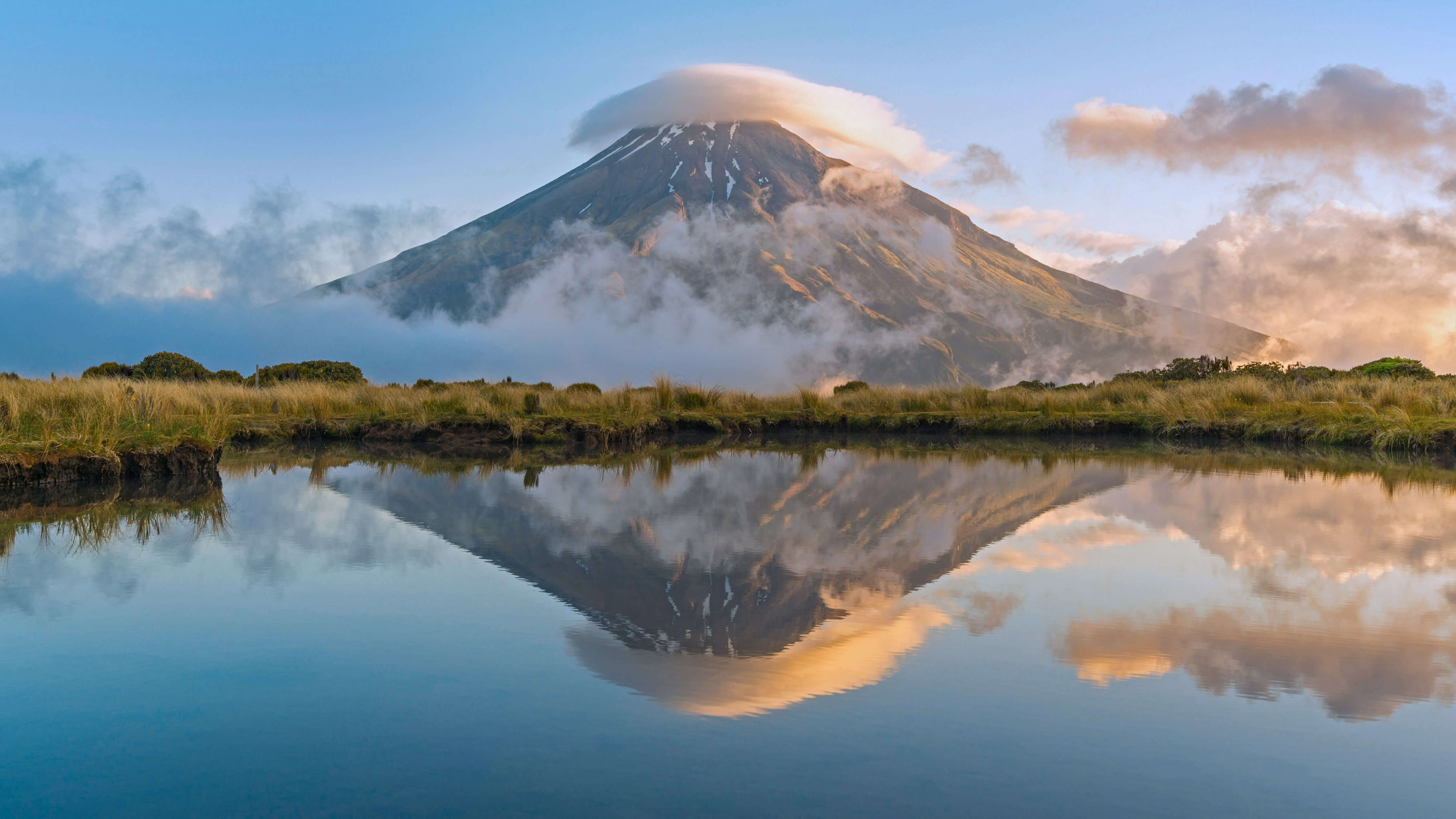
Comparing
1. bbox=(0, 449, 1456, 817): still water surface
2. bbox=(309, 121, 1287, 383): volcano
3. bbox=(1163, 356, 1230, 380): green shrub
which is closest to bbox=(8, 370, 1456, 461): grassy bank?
bbox=(1163, 356, 1230, 380): green shrub

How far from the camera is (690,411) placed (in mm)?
15297

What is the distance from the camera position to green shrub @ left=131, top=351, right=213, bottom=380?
23.4 meters

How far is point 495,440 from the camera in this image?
11469 mm

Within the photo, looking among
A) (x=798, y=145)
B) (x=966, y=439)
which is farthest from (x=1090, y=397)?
(x=798, y=145)

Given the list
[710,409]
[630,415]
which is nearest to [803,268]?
[710,409]

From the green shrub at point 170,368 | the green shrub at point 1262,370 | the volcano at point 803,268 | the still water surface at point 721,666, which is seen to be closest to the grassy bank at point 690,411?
the green shrub at point 1262,370

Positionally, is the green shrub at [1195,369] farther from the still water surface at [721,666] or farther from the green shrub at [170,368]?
the green shrub at [170,368]

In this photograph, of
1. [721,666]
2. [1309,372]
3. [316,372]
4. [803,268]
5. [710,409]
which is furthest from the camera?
[803,268]

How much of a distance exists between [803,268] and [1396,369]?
100 meters

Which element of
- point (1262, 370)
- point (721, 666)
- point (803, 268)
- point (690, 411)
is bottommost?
point (721, 666)

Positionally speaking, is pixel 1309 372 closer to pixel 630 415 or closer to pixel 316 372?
pixel 630 415

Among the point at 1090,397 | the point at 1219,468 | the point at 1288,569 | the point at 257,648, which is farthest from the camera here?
the point at 1090,397

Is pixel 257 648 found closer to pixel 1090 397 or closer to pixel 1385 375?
pixel 1090 397

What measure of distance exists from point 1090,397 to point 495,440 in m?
12.3
